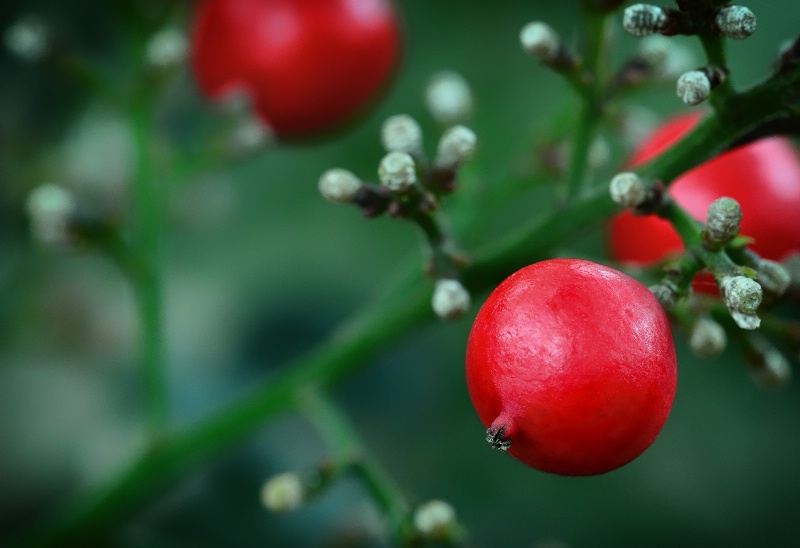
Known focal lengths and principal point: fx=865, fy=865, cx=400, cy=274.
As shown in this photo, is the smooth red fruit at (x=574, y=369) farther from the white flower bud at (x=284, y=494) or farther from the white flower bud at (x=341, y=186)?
the white flower bud at (x=284, y=494)

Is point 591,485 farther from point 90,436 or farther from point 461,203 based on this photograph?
point 90,436

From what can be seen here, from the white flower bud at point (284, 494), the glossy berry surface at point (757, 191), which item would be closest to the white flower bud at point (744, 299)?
the glossy berry surface at point (757, 191)

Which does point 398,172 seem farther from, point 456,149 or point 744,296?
point 744,296

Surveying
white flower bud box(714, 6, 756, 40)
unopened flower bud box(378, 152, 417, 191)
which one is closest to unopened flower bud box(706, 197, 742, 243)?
white flower bud box(714, 6, 756, 40)

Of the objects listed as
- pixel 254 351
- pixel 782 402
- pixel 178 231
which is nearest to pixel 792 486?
pixel 782 402

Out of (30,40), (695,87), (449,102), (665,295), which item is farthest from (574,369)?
(30,40)
